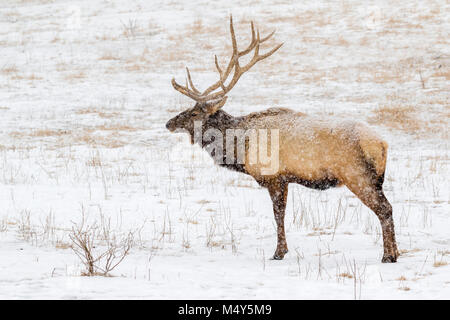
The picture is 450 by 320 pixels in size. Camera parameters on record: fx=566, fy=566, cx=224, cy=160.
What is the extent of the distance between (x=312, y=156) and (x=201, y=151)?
276 inches

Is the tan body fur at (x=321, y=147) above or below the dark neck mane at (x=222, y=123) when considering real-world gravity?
below

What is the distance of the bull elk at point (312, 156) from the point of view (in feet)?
19.0

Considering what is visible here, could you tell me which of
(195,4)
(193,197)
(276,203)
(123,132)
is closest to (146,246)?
(276,203)

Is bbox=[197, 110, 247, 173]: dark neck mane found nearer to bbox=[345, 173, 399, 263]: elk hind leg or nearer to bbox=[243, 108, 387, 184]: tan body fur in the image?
bbox=[243, 108, 387, 184]: tan body fur

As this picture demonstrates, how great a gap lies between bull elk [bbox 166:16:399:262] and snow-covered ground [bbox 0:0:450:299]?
0.53m

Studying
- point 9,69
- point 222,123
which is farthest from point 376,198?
point 9,69

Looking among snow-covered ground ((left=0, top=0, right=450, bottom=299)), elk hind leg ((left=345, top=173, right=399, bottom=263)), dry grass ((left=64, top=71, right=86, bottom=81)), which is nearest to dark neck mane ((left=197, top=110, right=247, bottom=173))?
snow-covered ground ((left=0, top=0, right=450, bottom=299))

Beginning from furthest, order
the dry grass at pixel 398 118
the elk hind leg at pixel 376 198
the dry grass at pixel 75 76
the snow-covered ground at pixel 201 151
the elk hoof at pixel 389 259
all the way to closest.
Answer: the dry grass at pixel 75 76
the dry grass at pixel 398 118
the elk hind leg at pixel 376 198
the elk hoof at pixel 389 259
the snow-covered ground at pixel 201 151

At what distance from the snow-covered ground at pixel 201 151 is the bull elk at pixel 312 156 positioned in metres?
0.53

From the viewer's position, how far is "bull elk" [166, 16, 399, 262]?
580 centimetres

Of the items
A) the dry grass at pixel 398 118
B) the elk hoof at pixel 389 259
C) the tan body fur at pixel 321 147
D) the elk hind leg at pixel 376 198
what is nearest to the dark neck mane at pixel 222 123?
the tan body fur at pixel 321 147

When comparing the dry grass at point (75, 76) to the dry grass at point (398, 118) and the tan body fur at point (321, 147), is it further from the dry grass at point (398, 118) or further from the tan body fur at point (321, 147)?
the tan body fur at point (321, 147)

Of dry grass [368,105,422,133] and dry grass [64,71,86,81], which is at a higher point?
dry grass [64,71,86,81]

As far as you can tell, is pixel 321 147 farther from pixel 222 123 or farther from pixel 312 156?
pixel 222 123
